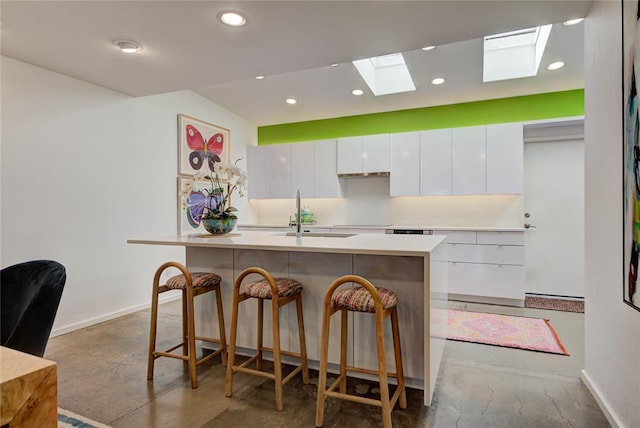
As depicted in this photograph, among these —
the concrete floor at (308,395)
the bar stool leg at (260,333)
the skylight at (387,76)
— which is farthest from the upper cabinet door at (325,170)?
the bar stool leg at (260,333)

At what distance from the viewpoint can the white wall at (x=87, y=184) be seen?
9.52ft

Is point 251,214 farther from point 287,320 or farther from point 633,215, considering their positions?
point 633,215

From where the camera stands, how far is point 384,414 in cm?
168

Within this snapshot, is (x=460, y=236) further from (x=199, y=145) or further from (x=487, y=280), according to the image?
(x=199, y=145)

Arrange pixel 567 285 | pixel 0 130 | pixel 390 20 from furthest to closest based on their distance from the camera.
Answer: pixel 567 285 < pixel 0 130 < pixel 390 20

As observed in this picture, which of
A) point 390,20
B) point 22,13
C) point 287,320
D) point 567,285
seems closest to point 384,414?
point 287,320

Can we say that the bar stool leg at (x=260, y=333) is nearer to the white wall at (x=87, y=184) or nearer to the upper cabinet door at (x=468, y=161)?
the white wall at (x=87, y=184)

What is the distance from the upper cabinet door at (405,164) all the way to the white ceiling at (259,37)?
0.93 meters

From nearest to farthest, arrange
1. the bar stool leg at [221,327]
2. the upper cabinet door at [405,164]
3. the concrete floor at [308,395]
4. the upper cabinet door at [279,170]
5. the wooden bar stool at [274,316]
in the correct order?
1. the concrete floor at [308,395]
2. the wooden bar stool at [274,316]
3. the bar stool leg at [221,327]
4. the upper cabinet door at [405,164]
5. the upper cabinet door at [279,170]

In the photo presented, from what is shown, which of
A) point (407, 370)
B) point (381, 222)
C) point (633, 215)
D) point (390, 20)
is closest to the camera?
point (633, 215)

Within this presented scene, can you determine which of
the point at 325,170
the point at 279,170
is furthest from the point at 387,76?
the point at 279,170

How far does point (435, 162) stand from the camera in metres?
4.62

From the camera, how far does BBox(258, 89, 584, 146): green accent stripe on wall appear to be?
4344 millimetres

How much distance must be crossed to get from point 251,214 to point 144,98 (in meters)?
2.59
